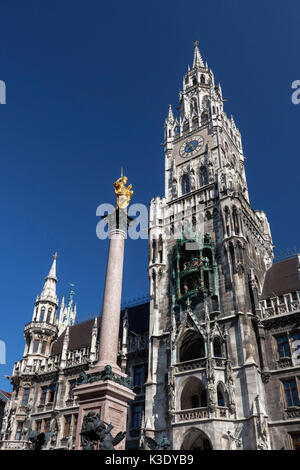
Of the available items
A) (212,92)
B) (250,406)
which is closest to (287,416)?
(250,406)

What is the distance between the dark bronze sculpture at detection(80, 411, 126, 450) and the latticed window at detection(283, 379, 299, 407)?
1590 cm

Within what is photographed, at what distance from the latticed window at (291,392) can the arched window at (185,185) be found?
71.3ft

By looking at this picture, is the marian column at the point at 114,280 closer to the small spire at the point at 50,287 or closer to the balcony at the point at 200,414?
the balcony at the point at 200,414

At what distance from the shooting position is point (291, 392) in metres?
28.2

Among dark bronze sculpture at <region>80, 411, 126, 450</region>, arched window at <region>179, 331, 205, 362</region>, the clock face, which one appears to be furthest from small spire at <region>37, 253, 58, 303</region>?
dark bronze sculpture at <region>80, 411, 126, 450</region>

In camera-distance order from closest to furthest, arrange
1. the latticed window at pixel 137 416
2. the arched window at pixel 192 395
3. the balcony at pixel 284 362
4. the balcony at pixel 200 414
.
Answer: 1. the balcony at pixel 200 414
2. the balcony at pixel 284 362
3. the arched window at pixel 192 395
4. the latticed window at pixel 137 416

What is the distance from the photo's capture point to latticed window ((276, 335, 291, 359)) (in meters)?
29.9

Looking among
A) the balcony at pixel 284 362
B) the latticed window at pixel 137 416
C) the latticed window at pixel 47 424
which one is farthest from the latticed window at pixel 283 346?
the latticed window at pixel 47 424

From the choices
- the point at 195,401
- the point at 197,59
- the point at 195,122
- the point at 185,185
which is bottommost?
the point at 195,401

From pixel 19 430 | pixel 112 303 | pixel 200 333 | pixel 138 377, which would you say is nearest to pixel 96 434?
pixel 112 303

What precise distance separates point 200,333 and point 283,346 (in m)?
6.14

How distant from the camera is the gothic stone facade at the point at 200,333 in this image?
1105 inches

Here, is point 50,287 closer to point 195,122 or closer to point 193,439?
point 195,122
